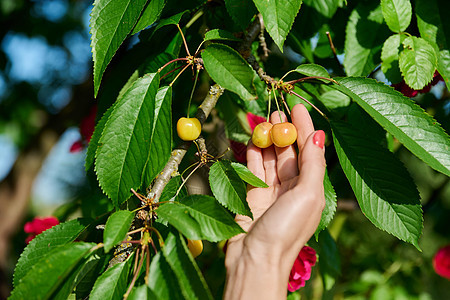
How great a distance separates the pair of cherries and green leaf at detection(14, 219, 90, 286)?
0.41 meters

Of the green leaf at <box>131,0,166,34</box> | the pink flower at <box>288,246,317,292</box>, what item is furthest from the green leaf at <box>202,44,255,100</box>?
the pink flower at <box>288,246,317,292</box>

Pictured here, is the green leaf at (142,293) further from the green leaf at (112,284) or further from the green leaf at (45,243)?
the green leaf at (45,243)

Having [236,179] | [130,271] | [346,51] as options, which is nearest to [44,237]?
[130,271]

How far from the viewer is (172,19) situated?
78cm

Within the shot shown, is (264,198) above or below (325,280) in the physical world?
above

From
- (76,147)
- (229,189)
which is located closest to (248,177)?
(229,189)

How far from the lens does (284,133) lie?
2.56 feet

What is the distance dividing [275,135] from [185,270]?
336 mm

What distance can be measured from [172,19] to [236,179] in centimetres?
35

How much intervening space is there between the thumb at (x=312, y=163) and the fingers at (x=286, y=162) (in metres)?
0.08

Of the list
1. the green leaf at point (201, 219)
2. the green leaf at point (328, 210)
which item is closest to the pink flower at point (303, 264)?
the green leaf at point (328, 210)

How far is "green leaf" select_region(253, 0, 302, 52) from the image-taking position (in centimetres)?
68

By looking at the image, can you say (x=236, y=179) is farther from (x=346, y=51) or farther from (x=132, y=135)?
(x=346, y=51)

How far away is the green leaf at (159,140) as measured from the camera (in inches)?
28.5
